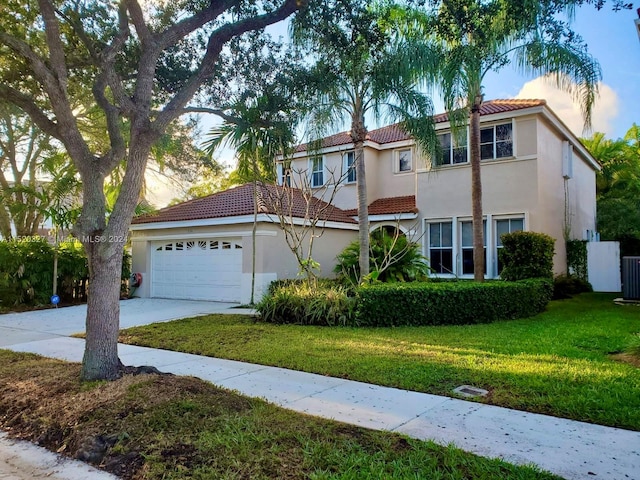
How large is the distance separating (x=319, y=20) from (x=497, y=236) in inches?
425

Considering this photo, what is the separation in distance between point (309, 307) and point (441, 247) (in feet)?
26.8

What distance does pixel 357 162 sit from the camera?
1307cm

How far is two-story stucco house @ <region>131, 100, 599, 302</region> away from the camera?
619 inches

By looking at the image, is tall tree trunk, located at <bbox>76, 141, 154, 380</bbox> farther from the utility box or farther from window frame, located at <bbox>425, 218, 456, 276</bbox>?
the utility box

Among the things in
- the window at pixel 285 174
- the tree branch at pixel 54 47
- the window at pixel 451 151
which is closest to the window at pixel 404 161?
the window at pixel 451 151

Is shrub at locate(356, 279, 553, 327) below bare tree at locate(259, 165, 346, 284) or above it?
below

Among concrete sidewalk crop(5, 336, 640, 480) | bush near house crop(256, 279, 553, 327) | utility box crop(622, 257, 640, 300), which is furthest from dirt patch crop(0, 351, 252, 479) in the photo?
utility box crop(622, 257, 640, 300)

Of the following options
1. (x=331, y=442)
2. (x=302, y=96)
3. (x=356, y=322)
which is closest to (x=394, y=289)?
(x=356, y=322)

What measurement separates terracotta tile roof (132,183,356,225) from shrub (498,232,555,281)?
6110mm

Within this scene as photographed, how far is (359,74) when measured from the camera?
10.5 meters

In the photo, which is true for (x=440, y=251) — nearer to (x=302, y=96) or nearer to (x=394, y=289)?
(x=394, y=289)

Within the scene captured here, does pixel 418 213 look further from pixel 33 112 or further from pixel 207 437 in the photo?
pixel 207 437

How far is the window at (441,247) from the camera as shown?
685 inches

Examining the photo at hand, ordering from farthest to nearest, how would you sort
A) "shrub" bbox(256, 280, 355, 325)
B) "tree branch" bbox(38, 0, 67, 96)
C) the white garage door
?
the white garage door < "shrub" bbox(256, 280, 355, 325) < "tree branch" bbox(38, 0, 67, 96)
